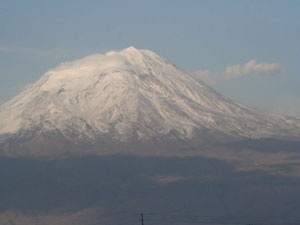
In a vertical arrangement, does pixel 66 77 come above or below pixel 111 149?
above

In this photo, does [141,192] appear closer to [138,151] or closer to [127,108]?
[138,151]

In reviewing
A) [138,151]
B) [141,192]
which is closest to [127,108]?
[138,151]

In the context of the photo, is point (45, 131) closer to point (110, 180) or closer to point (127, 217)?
point (110, 180)

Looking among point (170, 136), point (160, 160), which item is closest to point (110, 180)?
point (160, 160)

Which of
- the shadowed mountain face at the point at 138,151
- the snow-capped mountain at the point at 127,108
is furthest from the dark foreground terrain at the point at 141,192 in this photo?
the snow-capped mountain at the point at 127,108

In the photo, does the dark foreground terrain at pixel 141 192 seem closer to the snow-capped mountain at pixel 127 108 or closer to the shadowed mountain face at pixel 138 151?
the shadowed mountain face at pixel 138 151
